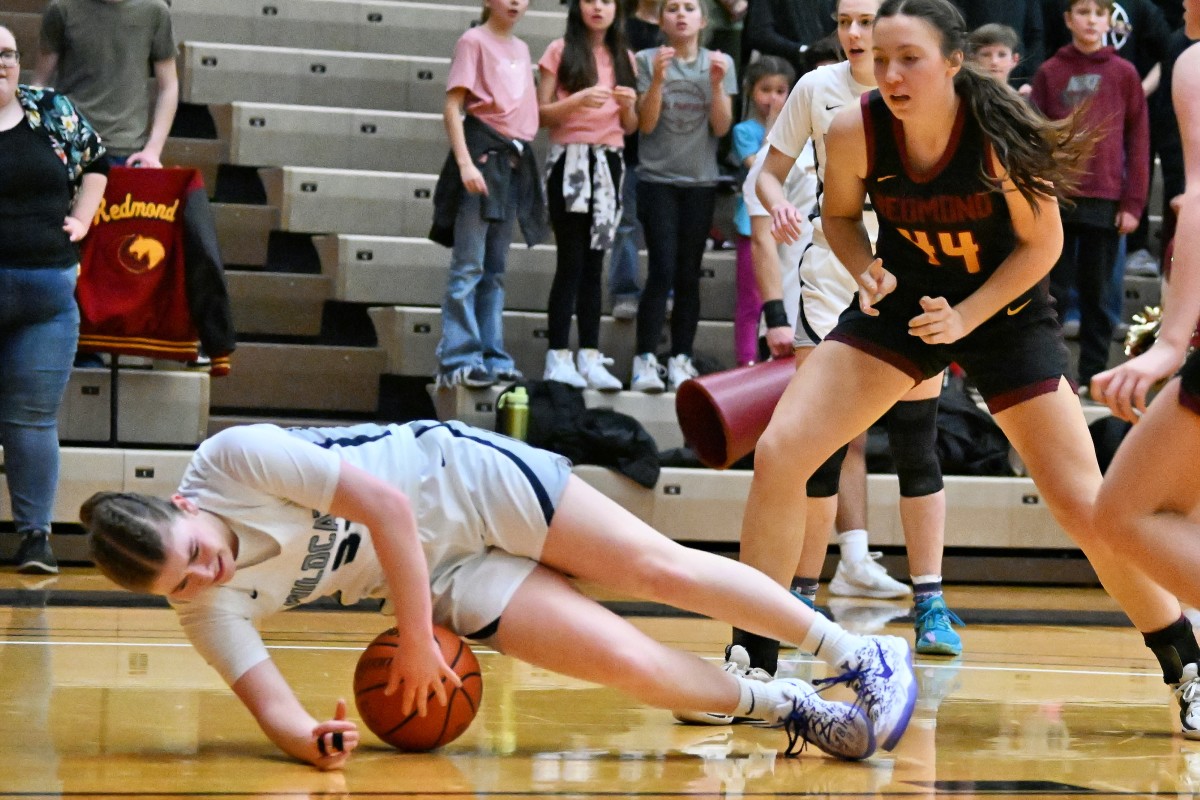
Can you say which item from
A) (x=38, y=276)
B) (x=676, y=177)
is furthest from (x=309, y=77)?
(x=38, y=276)

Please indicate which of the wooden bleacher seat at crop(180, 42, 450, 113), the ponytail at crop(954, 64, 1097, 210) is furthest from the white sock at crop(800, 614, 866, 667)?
the wooden bleacher seat at crop(180, 42, 450, 113)

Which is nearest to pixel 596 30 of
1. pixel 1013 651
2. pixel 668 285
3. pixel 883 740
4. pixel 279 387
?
pixel 668 285

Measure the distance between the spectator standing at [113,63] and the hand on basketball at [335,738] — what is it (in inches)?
186

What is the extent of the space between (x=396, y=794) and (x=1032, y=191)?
6.78 feet

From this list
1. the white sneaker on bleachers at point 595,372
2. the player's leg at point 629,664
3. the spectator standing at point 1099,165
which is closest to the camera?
the player's leg at point 629,664

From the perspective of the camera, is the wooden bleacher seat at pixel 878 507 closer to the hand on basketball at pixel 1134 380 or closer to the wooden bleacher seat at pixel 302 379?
the wooden bleacher seat at pixel 302 379

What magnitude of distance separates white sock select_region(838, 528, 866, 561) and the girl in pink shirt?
1434 millimetres

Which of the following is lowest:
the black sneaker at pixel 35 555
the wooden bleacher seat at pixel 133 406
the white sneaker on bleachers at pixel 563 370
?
the black sneaker at pixel 35 555

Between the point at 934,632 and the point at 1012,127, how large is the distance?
78.1 inches

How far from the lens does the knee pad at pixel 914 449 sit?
5328mm

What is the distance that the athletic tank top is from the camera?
155 inches

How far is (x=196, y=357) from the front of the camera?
23.5 feet

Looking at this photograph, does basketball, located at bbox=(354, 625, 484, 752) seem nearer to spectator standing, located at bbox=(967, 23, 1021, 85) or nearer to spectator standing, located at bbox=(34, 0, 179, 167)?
spectator standing, located at bbox=(967, 23, 1021, 85)

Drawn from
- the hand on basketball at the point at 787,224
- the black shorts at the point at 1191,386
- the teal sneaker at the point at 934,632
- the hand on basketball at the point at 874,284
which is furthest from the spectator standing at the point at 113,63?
the black shorts at the point at 1191,386
